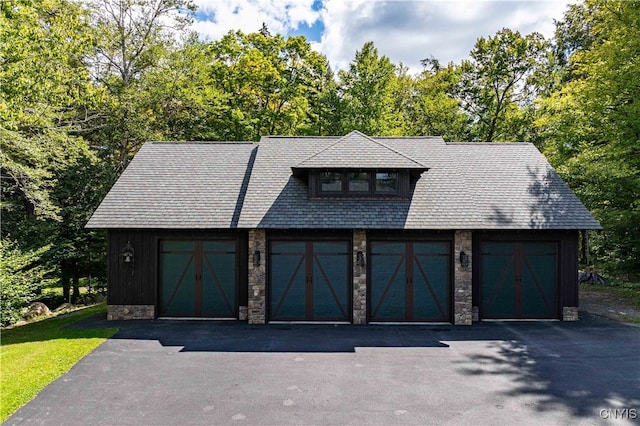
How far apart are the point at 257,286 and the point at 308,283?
150 centimetres

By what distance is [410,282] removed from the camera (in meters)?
11.8

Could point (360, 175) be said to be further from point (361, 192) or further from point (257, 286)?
point (257, 286)

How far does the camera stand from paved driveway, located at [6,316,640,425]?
618 centimetres

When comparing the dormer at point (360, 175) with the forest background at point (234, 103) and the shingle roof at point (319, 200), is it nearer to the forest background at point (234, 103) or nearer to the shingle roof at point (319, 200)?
the shingle roof at point (319, 200)

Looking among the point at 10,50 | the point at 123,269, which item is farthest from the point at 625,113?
the point at 10,50

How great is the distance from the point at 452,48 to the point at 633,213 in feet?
54.3

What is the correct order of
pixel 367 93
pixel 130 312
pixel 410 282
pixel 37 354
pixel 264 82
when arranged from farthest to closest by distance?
pixel 264 82, pixel 367 93, pixel 130 312, pixel 410 282, pixel 37 354

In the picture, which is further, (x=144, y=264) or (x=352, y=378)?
(x=144, y=264)

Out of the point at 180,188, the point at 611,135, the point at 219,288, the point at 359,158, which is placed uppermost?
the point at 611,135

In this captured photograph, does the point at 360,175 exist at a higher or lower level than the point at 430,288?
higher

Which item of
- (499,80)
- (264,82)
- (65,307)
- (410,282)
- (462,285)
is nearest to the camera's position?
(462,285)

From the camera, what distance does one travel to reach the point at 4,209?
16.3 meters

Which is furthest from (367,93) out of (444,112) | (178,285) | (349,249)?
(178,285)

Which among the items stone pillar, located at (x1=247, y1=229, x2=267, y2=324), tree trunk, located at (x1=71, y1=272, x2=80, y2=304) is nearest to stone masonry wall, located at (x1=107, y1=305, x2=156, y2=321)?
stone pillar, located at (x1=247, y1=229, x2=267, y2=324)
